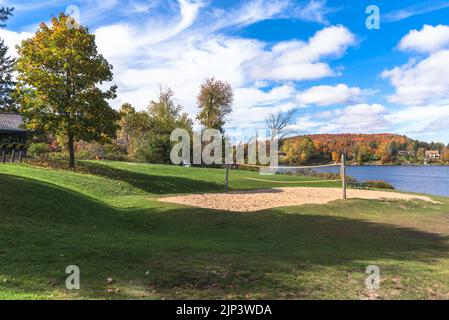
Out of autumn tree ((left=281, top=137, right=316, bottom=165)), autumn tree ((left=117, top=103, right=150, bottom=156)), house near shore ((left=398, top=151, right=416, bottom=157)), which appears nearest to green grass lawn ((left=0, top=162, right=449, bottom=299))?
autumn tree ((left=117, top=103, right=150, bottom=156))

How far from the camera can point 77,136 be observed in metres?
25.0

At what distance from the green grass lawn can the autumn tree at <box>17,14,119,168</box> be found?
32.5 ft

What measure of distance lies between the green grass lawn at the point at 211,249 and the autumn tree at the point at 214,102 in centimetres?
4928

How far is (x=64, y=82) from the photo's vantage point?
2422 centimetres

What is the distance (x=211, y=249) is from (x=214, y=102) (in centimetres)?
5910

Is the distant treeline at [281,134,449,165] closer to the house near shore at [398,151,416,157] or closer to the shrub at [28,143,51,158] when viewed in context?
the house near shore at [398,151,416,157]

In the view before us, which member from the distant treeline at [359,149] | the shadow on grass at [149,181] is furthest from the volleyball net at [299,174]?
the distant treeline at [359,149]

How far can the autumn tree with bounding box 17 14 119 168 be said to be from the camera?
23969 mm

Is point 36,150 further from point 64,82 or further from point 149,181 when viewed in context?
point 149,181

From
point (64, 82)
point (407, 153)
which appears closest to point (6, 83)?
point (64, 82)

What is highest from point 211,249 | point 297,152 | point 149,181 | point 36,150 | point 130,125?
point 130,125

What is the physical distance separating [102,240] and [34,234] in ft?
4.76

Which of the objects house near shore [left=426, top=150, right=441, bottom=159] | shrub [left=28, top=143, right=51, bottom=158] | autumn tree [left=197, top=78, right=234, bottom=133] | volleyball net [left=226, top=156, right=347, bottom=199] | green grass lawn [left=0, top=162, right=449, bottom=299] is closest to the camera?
green grass lawn [left=0, top=162, right=449, bottom=299]

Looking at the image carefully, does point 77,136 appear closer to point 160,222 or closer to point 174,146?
point 160,222
